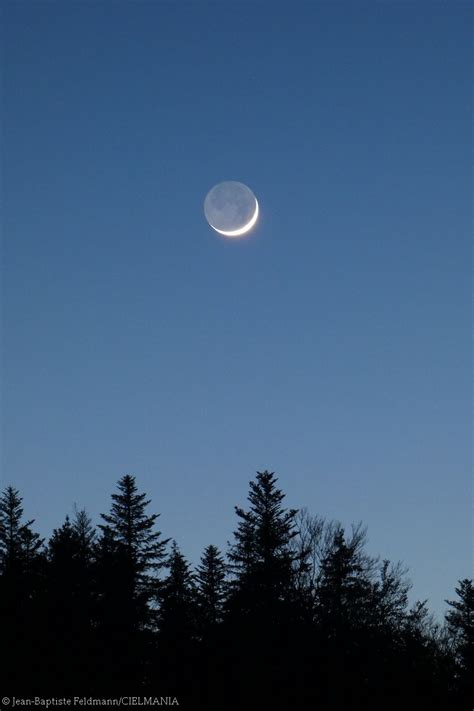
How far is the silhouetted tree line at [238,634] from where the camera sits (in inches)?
1253

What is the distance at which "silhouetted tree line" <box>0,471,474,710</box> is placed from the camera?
3183 centimetres

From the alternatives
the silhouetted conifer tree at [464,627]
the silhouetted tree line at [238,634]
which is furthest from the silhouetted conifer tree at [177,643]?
the silhouetted conifer tree at [464,627]

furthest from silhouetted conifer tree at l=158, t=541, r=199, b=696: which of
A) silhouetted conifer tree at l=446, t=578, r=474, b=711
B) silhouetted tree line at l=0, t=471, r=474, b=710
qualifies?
silhouetted conifer tree at l=446, t=578, r=474, b=711

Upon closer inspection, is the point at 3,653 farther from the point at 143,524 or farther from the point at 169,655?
the point at 143,524

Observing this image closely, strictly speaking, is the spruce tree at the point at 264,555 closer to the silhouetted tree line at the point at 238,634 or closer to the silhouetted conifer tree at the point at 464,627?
the silhouetted tree line at the point at 238,634

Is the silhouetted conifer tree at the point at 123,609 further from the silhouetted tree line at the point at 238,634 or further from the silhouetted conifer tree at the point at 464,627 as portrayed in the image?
the silhouetted conifer tree at the point at 464,627

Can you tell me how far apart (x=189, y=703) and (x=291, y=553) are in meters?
10.9

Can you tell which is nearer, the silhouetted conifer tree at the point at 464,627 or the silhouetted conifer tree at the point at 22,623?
the silhouetted conifer tree at the point at 22,623

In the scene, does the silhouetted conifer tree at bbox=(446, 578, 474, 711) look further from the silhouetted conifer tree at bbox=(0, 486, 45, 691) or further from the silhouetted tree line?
the silhouetted conifer tree at bbox=(0, 486, 45, 691)

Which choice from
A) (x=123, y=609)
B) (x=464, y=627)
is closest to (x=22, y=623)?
(x=123, y=609)

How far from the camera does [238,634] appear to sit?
34594 millimetres

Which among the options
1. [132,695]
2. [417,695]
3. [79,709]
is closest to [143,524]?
[132,695]

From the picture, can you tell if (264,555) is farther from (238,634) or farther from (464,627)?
(464,627)

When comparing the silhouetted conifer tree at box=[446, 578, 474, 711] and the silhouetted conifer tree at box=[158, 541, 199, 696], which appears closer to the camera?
the silhouetted conifer tree at box=[158, 541, 199, 696]
